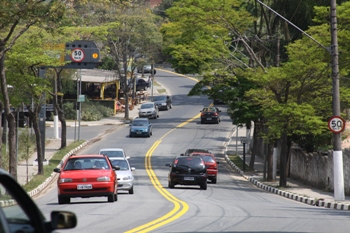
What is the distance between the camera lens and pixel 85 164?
22562 mm

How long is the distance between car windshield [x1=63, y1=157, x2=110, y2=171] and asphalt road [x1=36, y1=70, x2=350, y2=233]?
3.61ft

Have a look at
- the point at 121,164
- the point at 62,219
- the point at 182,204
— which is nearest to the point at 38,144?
the point at 121,164

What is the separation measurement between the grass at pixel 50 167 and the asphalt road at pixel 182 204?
0.89 meters

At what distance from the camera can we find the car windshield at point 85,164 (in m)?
22.4

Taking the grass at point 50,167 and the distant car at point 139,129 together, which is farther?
the distant car at point 139,129

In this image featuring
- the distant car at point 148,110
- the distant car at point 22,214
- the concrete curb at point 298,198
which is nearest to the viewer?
the distant car at point 22,214

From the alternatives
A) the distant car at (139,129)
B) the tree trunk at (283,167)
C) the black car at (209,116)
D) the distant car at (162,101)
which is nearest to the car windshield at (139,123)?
the distant car at (139,129)

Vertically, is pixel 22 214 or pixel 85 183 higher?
pixel 22 214

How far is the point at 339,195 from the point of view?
25844 mm

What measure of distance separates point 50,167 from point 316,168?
1568cm

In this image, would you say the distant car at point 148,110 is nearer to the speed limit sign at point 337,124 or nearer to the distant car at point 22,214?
the speed limit sign at point 337,124

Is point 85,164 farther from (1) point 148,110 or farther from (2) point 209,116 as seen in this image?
(1) point 148,110

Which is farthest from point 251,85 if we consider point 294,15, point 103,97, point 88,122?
point 103,97

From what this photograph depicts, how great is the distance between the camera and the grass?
3264cm
